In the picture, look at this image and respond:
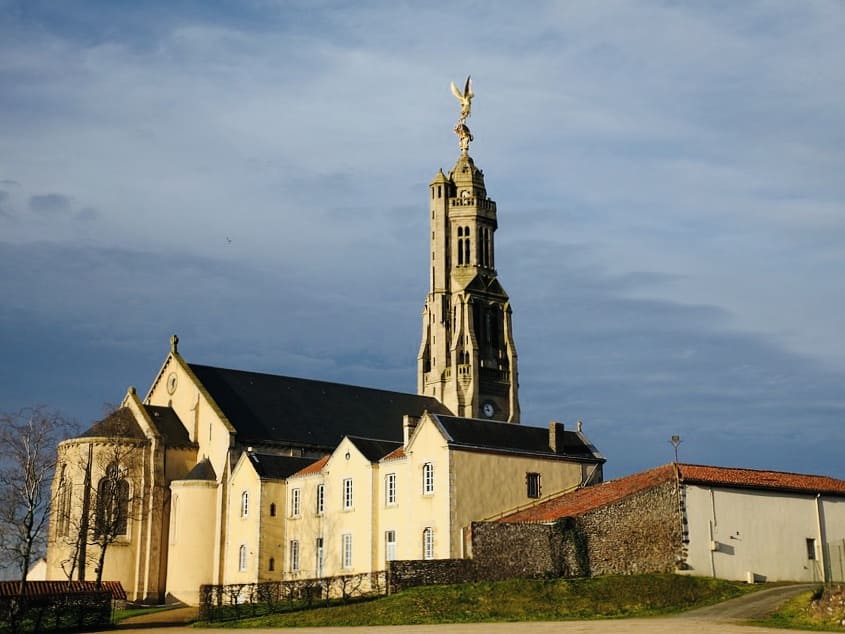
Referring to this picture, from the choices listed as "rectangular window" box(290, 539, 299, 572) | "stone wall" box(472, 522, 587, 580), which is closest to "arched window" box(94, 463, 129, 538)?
"rectangular window" box(290, 539, 299, 572)

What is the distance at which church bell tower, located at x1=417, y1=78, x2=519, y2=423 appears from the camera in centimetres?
8669

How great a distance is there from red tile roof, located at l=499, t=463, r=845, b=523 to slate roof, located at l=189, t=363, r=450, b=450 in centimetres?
2119

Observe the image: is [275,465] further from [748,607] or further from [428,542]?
[748,607]

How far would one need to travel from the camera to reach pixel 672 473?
5097 cm

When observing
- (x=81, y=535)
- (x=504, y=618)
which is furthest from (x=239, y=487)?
(x=504, y=618)

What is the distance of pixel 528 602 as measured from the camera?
1699 inches

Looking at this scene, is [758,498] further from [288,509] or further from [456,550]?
[288,509]

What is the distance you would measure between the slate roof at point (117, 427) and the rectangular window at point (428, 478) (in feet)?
74.5

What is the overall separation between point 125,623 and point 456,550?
581 inches

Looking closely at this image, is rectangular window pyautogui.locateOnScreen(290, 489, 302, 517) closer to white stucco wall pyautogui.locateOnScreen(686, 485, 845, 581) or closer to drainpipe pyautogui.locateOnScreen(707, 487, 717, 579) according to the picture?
white stucco wall pyautogui.locateOnScreen(686, 485, 845, 581)

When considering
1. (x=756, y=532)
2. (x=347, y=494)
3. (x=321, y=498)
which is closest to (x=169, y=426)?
(x=321, y=498)

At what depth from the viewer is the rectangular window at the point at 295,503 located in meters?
63.9

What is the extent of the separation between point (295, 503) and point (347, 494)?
5.11 metres

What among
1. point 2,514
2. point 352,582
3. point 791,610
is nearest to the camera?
point 791,610
